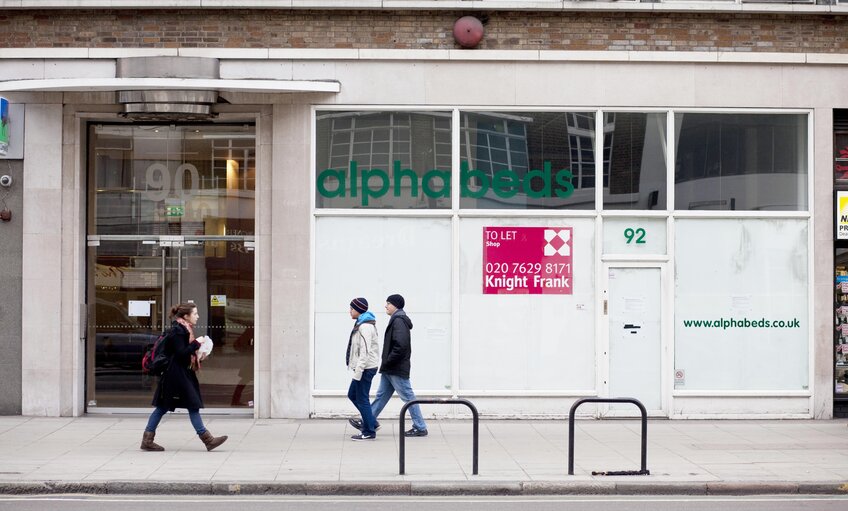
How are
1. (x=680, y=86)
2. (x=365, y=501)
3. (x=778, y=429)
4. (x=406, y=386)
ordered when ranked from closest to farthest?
(x=365, y=501)
(x=406, y=386)
(x=778, y=429)
(x=680, y=86)

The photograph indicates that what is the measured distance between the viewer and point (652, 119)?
14.6 metres

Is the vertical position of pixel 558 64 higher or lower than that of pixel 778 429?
higher

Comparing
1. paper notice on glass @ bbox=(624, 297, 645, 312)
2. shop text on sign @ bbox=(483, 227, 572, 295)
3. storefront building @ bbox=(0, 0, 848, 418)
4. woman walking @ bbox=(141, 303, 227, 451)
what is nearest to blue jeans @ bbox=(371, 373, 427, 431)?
storefront building @ bbox=(0, 0, 848, 418)

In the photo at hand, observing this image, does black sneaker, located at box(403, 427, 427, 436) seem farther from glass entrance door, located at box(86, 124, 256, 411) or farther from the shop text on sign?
glass entrance door, located at box(86, 124, 256, 411)

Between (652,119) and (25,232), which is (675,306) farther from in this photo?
(25,232)

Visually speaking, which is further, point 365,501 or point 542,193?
point 542,193

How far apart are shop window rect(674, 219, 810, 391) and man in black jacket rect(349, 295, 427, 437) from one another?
430cm

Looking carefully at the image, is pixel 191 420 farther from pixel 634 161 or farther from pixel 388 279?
pixel 634 161

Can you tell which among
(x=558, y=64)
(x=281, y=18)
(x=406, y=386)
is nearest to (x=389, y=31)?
(x=281, y=18)

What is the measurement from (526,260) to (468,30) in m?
3.46

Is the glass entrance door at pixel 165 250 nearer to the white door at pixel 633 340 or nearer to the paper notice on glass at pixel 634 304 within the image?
the white door at pixel 633 340

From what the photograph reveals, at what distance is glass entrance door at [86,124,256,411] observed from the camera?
14.7m

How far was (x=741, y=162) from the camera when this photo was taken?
14.6 meters

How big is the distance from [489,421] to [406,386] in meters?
2.06
